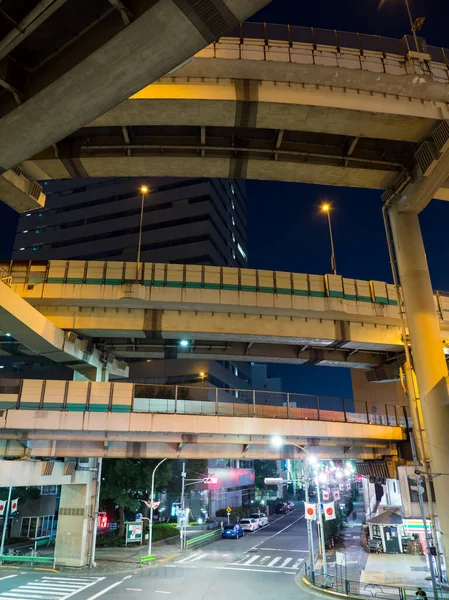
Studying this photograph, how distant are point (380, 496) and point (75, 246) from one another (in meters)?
69.1

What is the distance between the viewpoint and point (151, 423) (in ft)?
66.4

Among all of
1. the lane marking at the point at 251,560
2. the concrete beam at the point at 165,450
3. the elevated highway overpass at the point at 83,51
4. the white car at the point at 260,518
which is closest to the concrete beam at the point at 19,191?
the elevated highway overpass at the point at 83,51

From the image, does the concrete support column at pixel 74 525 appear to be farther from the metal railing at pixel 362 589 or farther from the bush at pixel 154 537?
the metal railing at pixel 362 589

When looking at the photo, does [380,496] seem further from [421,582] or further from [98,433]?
[98,433]

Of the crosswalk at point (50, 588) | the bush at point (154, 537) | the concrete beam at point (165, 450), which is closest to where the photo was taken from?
the crosswalk at point (50, 588)

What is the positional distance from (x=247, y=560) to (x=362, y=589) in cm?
1235

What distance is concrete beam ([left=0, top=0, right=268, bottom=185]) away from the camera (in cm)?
659

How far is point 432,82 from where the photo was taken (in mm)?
16828

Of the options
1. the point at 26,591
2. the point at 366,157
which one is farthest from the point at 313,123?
the point at 26,591

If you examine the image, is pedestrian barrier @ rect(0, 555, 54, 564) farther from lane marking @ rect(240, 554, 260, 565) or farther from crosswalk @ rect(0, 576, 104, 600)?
lane marking @ rect(240, 554, 260, 565)

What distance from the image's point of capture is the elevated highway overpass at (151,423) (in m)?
19.8

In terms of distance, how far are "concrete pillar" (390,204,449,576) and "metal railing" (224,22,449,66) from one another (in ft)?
24.8

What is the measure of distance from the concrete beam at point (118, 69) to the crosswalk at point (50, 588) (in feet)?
72.1

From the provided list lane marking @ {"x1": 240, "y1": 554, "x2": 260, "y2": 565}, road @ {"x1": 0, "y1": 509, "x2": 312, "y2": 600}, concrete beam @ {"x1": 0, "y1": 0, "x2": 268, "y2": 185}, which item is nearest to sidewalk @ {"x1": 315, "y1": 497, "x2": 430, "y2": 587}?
road @ {"x1": 0, "y1": 509, "x2": 312, "y2": 600}
